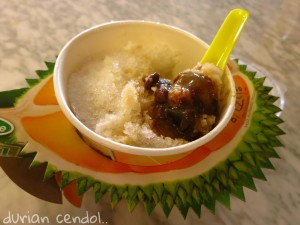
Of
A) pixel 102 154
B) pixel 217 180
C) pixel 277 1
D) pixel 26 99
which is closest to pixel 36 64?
pixel 26 99

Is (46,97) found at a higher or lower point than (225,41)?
lower

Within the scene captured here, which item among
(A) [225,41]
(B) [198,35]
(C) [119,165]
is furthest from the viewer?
(B) [198,35]

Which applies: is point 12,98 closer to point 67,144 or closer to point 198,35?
point 67,144

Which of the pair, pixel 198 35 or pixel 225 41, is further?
pixel 198 35

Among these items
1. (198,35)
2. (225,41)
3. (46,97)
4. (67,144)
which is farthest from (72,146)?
(198,35)

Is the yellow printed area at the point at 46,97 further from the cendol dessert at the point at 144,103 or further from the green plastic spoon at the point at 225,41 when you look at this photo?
the green plastic spoon at the point at 225,41

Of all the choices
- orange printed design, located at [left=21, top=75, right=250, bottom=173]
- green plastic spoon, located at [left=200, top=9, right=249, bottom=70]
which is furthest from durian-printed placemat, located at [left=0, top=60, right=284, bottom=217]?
green plastic spoon, located at [left=200, top=9, right=249, bottom=70]
